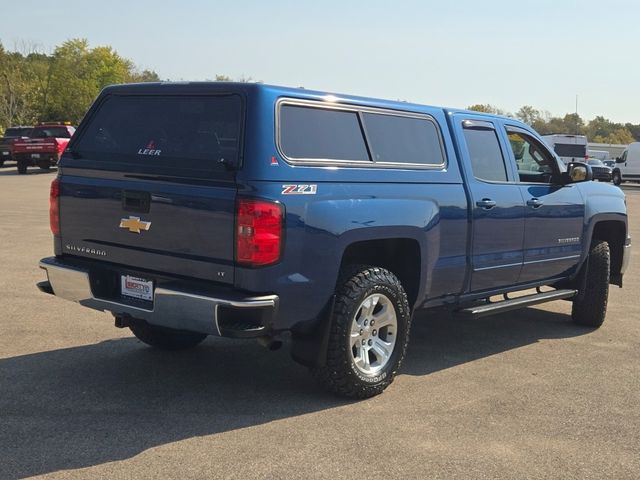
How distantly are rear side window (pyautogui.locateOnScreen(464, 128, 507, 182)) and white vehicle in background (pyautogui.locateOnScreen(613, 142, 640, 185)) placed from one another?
122 ft

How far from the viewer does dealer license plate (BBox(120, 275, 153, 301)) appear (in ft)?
15.5

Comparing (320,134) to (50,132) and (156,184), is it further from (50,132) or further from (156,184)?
(50,132)

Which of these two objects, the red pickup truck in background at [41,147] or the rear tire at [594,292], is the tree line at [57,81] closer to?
the red pickup truck in background at [41,147]

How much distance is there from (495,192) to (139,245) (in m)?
2.93

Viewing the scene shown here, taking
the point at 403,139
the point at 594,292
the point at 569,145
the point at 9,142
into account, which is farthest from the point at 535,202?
the point at 569,145

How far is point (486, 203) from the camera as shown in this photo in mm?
5922

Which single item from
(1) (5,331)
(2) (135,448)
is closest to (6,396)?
(2) (135,448)

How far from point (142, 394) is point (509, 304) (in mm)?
3053

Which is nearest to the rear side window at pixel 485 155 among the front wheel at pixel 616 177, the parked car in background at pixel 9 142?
the parked car in background at pixel 9 142

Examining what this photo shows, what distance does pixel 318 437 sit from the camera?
4305 mm

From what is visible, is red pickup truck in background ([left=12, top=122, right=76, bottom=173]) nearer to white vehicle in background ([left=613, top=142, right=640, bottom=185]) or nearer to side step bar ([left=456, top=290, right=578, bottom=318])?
side step bar ([left=456, top=290, right=578, bottom=318])

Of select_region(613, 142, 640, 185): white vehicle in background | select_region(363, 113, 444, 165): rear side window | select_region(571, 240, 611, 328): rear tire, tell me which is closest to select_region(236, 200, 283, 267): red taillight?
select_region(363, 113, 444, 165): rear side window

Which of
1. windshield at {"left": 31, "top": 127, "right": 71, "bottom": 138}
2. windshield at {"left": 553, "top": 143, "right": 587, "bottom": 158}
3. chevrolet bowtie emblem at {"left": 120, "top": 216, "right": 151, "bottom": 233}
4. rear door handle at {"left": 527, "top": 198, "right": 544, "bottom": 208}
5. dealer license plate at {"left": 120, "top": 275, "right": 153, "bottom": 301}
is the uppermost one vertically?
windshield at {"left": 553, "top": 143, "right": 587, "bottom": 158}

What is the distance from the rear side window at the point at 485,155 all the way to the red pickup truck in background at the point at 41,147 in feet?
83.3
